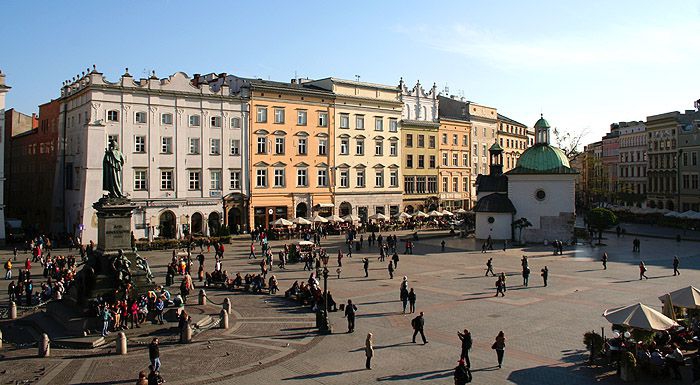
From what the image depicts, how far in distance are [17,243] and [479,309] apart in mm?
43878

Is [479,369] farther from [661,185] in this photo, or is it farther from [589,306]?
[661,185]

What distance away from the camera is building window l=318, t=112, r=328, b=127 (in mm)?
65000

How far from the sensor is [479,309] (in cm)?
2619

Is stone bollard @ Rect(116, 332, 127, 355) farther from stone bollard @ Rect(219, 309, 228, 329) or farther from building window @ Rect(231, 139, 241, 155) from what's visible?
building window @ Rect(231, 139, 241, 155)

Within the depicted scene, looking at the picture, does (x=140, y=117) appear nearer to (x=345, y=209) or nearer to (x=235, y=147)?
(x=235, y=147)

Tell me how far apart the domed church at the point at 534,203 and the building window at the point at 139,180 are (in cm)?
2959

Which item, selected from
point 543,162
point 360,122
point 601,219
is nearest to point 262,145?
point 360,122

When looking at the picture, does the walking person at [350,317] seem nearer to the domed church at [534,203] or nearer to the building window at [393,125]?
the domed church at [534,203]

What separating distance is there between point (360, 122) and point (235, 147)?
1604 centimetres

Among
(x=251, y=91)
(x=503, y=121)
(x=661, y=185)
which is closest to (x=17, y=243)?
(x=251, y=91)

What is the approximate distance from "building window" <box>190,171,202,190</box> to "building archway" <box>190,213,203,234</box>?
2471 mm

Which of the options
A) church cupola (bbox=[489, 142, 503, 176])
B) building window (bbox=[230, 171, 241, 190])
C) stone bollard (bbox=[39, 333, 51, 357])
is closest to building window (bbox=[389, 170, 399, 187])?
church cupola (bbox=[489, 142, 503, 176])

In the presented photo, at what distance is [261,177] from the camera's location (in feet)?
199

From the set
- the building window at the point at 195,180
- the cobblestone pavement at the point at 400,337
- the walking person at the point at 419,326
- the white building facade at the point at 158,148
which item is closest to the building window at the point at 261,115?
the white building facade at the point at 158,148
